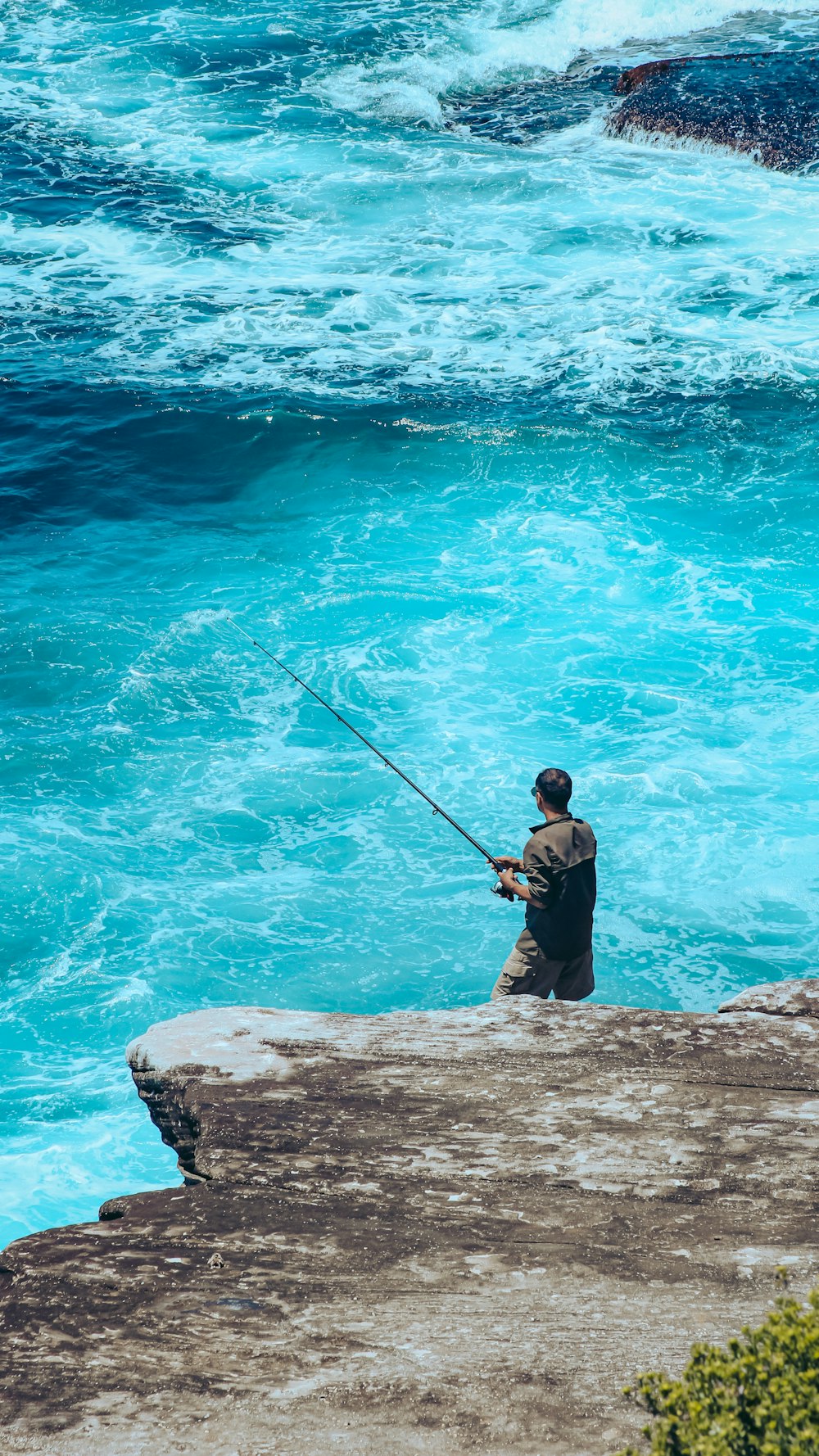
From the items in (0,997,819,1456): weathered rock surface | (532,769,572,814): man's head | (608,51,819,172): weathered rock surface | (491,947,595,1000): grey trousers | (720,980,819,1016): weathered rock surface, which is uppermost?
(608,51,819,172): weathered rock surface

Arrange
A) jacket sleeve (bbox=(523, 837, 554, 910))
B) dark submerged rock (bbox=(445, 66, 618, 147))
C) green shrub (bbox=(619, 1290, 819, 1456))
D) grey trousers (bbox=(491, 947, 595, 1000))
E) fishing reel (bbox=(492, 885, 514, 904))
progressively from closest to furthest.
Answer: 1. green shrub (bbox=(619, 1290, 819, 1456))
2. jacket sleeve (bbox=(523, 837, 554, 910))
3. fishing reel (bbox=(492, 885, 514, 904))
4. grey trousers (bbox=(491, 947, 595, 1000))
5. dark submerged rock (bbox=(445, 66, 618, 147))

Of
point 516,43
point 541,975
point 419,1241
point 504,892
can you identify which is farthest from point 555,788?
point 516,43

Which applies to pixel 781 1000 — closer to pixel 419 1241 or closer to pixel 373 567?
pixel 419 1241

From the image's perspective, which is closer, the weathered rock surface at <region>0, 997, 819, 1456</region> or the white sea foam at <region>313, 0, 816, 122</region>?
the weathered rock surface at <region>0, 997, 819, 1456</region>

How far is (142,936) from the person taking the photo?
8.15m

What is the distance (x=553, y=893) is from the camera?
5609 mm

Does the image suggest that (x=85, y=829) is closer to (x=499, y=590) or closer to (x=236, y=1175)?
(x=499, y=590)

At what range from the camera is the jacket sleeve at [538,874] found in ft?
18.2

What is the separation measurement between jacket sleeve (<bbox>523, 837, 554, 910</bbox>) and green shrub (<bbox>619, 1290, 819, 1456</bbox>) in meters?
2.81

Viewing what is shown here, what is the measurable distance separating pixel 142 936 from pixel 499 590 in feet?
17.5

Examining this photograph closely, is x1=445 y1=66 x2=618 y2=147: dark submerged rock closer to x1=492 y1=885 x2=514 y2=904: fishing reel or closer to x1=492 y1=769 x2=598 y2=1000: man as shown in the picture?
x1=492 y1=769 x2=598 y2=1000: man

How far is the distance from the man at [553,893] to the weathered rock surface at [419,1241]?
112 cm

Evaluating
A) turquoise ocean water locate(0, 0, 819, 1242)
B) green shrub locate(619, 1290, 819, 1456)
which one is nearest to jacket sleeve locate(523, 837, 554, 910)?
turquoise ocean water locate(0, 0, 819, 1242)

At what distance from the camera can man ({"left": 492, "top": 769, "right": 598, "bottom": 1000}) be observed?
18.2 feet
